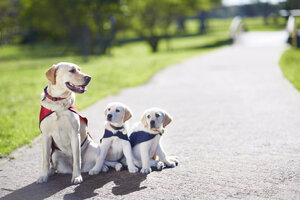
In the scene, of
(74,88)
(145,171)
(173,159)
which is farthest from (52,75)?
(173,159)

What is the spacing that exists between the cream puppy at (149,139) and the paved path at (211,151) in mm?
173

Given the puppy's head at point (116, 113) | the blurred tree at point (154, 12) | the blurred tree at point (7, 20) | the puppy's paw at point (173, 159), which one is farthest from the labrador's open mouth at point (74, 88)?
the blurred tree at point (7, 20)

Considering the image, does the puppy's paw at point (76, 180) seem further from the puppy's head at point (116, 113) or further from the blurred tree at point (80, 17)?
the blurred tree at point (80, 17)

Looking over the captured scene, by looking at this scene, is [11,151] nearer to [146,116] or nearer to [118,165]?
[118,165]

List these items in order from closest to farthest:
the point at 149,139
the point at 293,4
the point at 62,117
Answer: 1. the point at 62,117
2. the point at 149,139
3. the point at 293,4

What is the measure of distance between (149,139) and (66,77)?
136cm

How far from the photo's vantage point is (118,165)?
5457 mm

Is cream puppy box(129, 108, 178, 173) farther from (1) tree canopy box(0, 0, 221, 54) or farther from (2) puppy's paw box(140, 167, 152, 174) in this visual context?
(1) tree canopy box(0, 0, 221, 54)

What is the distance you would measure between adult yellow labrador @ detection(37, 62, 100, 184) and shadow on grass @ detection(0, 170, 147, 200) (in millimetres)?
130

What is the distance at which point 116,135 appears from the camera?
208 inches

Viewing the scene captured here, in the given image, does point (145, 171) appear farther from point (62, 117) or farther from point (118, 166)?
point (62, 117)

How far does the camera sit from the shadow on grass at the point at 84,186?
15.5ft

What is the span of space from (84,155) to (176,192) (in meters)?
1.53

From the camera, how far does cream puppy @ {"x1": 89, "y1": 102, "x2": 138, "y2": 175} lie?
5250 mm
